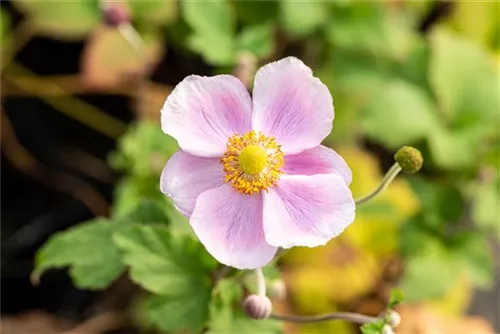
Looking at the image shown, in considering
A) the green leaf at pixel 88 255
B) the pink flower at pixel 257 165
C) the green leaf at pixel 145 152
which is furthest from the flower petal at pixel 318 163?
the green leaf at pixel 145 152

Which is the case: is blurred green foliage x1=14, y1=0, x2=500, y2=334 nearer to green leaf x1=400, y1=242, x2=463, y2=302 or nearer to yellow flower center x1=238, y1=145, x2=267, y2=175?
green leaf x1=400, y1=242, x2=463, y2=302

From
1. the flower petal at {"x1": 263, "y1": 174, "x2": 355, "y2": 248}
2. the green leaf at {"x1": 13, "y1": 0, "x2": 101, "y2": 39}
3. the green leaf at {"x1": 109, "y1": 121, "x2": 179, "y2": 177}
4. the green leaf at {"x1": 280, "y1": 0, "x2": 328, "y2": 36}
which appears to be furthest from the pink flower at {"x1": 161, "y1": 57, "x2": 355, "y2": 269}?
the green leaf at {"x1": 13, "y1": 0, "x2": 101, "y2": 39}

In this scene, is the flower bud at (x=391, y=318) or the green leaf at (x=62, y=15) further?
the green leaf at (x=62, y=15)

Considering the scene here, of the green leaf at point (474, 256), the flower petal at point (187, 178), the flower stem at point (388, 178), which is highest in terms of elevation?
the flower stem at point (388, 178)

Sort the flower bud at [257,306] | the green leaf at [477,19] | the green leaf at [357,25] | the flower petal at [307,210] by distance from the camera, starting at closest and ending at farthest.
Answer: the flower petal at [307,210] → the flower bud at [257,306] → the green leaf at [357,25] → the green leaf at [477,19]

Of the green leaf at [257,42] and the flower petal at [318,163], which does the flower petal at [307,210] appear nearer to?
the flower petal at [318,163]

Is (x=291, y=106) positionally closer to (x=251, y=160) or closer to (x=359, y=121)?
(x=251, y=160)

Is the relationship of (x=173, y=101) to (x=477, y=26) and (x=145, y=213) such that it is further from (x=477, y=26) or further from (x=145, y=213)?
(x=477, y=26)
